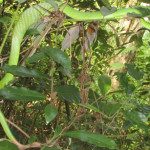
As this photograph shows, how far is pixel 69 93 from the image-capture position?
86cm

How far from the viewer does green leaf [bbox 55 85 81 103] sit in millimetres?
848

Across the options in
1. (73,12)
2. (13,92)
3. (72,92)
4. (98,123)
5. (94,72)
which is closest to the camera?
(13,92)

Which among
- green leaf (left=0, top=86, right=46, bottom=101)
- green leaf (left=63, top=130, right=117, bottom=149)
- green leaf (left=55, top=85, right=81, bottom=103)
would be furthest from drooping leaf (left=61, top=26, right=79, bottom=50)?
green leaf (left=63, top=130, right=117, bottom=149)

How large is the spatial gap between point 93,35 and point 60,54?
40 cm

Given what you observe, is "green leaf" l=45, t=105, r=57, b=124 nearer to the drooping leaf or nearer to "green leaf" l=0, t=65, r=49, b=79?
"green leaf" l=0, t=65, r=49, b=79

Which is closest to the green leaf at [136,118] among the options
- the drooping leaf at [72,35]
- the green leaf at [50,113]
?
the green leaf at [50,113]

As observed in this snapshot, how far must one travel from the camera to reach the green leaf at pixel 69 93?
0.85m

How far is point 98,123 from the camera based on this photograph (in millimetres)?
1014

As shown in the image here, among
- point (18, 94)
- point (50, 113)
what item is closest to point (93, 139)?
point (50, 113)

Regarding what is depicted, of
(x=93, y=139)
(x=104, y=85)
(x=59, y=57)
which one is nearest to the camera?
(x=93, y=139)

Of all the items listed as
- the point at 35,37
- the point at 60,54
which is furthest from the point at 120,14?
the point at 60,54

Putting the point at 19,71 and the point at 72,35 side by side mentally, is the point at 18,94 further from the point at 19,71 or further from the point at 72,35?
the point at 72,35

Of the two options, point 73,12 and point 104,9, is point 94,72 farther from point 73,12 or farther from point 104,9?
point 104,9

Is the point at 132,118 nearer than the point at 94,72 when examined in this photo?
Yes
